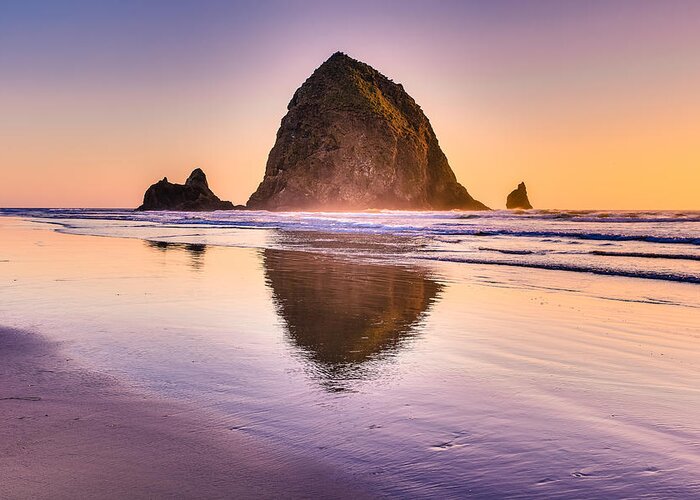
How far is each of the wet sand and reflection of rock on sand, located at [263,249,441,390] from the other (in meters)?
1.69

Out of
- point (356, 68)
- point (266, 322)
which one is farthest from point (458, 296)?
point (356, 68)

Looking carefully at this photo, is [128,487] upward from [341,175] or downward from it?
downward

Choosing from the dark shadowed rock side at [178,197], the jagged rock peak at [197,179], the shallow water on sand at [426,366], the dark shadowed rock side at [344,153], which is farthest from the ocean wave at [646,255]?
the jagged rock peak at [197,179]

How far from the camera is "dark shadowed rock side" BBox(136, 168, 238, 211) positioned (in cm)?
A: 18568

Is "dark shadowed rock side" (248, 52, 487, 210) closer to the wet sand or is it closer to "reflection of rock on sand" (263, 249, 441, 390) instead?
"reflection of rock on sand" (263, 249, 441, 390)

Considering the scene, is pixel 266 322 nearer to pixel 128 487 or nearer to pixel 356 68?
pixel 128 487

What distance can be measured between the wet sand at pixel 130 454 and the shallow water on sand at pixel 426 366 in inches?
9.6

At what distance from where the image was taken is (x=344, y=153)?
169250 millimetres

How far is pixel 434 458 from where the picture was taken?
3410 millimetres

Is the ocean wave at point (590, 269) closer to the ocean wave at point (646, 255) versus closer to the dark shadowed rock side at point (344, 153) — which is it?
the ocean wave at point (646, 255)

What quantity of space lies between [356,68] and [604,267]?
18505 centimetres

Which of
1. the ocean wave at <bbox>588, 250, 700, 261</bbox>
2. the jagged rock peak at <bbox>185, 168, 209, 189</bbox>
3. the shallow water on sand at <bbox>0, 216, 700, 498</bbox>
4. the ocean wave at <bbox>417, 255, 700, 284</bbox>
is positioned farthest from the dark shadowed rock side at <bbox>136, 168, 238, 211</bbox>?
the shallow water on sand at <bbox>0, 216, 700, 498</bbox>

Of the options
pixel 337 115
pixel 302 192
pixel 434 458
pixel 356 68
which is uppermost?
pixel 356 68

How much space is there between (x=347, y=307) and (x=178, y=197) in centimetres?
18874
